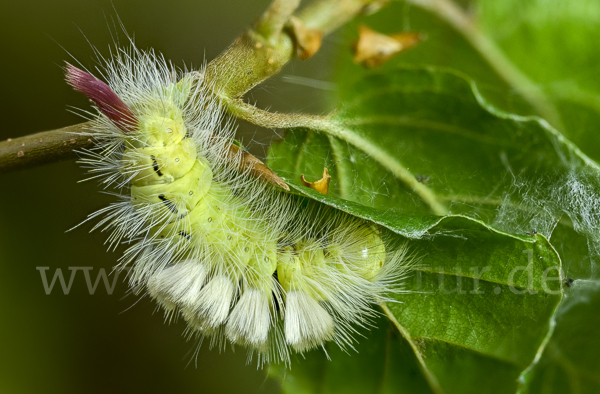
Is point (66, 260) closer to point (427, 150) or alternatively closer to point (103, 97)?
point (103, 97)

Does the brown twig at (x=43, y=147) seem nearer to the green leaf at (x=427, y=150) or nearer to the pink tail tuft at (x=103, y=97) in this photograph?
the pink tail tuft at (x=103, y=97)

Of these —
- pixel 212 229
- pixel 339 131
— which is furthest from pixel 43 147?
pixel 339 131

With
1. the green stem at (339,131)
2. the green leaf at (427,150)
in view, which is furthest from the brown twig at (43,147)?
the green leaf at (427,150)

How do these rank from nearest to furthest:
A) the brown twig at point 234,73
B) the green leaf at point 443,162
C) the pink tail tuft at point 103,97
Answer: the pink tail tuft at point 103,97 → the brown twig at point 234,73 → the green leaf at point 443,162

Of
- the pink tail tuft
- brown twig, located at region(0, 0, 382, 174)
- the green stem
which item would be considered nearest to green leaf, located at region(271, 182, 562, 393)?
the green stem

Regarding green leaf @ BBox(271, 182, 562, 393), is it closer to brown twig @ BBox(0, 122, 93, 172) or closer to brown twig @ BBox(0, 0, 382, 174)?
brown twig @ BBox(0, 0, 382, 174)

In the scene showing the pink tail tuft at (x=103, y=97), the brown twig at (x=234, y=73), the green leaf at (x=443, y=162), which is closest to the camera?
the pink tail tuft at (x=103, y=97)
